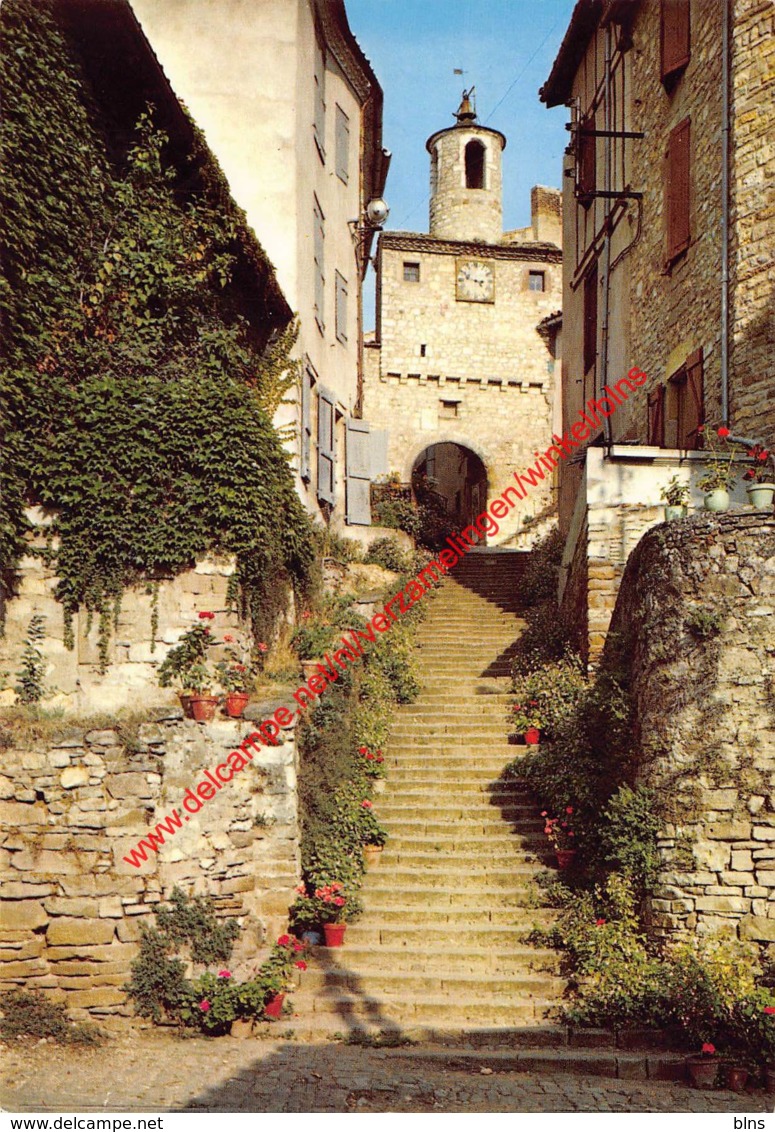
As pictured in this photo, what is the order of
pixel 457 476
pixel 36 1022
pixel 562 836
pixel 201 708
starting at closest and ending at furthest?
pixel 36 1022 → pixel 201 708 → pixel 562 836 → pixel 457 476

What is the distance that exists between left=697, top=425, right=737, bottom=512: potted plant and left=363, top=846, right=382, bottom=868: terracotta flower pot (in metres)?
4.89

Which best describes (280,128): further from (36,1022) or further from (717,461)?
(36,1022)

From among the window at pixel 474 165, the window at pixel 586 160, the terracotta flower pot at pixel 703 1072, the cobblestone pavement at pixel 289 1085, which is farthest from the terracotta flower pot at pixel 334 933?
the window at pixel 474 165

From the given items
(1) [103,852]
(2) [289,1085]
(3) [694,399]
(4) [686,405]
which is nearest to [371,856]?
(1) [103,852]

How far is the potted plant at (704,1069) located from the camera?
8500mm

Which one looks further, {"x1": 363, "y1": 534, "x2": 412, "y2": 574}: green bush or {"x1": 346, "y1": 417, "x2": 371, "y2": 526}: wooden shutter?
{"x1": 346, "y1": 417, "x2": 371, "y2": 526}: wooden shutter

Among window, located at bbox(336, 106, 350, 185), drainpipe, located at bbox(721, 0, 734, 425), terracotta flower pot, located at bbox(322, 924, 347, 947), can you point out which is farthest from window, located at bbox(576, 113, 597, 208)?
terracotta flower pot, located at bbox(322, 924, 347, 947)

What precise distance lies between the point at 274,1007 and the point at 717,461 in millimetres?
7407

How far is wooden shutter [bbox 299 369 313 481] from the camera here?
1657 centimetres

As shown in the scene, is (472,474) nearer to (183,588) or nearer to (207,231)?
(207,231)

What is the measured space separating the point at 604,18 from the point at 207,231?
919cm

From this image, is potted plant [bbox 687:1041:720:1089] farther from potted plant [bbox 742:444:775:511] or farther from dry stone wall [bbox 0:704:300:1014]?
potted plant [bbox 742:444:775:511]

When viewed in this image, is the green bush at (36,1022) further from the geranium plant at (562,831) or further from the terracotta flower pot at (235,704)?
the geranium plant at (562,831)

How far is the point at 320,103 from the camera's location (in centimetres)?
1905
